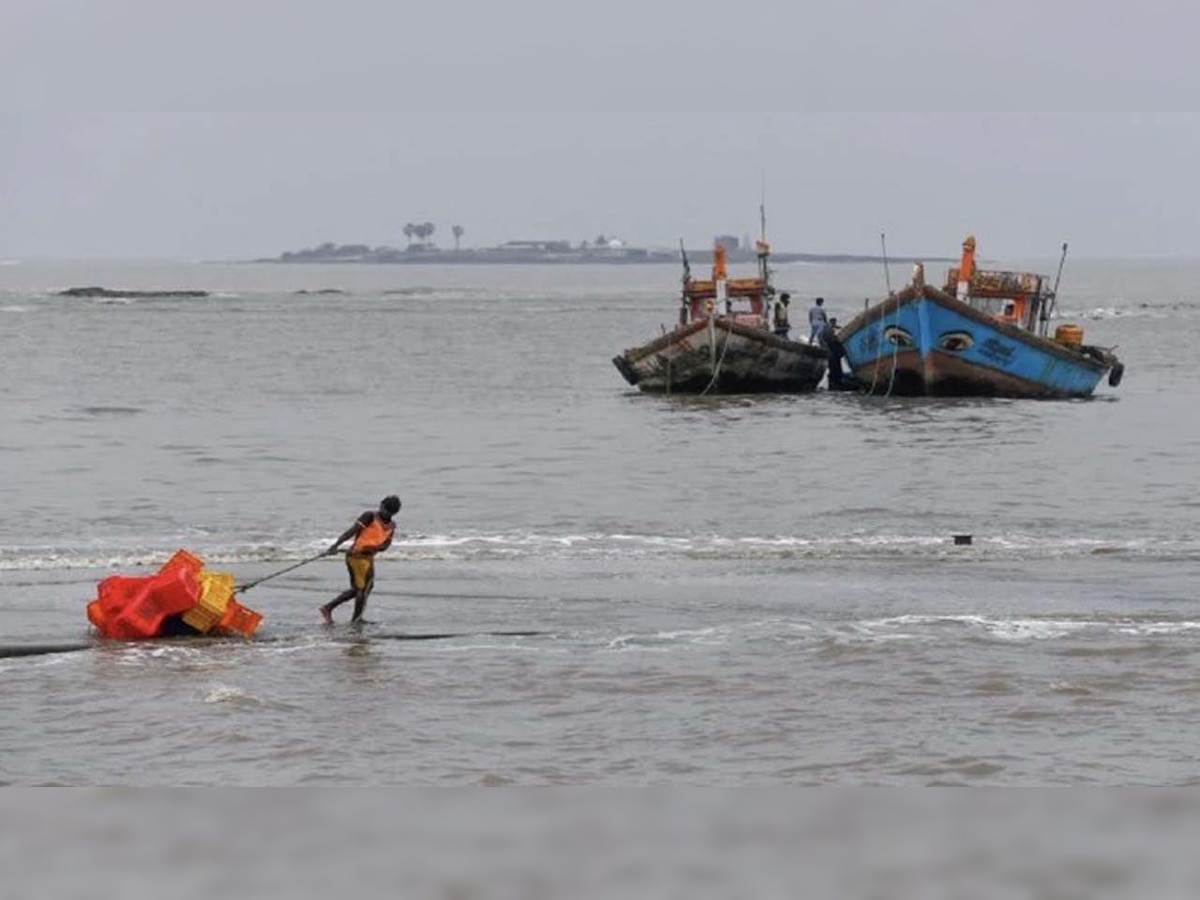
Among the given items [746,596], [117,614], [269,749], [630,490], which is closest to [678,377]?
[630,490]

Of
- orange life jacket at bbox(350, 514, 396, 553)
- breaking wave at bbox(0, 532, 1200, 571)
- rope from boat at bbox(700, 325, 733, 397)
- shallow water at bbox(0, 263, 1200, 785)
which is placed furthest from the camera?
rope from boat at bbox(700, 325, 733, 397)

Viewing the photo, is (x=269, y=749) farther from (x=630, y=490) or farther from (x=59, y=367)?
(x=59, y=367)

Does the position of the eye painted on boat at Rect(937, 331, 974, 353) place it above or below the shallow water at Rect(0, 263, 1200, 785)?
above

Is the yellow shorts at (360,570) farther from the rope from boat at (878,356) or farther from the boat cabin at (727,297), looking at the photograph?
the rope from boat at (878,356)

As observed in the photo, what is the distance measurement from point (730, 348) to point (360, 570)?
29.6 m

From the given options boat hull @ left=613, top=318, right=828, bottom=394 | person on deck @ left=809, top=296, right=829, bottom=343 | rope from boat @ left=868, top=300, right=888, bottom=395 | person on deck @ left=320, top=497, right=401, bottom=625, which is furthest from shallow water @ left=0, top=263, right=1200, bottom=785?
person on deck @ left=809, top=296, right=829, bottom=343

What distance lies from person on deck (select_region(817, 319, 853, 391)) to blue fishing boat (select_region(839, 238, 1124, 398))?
160 cm

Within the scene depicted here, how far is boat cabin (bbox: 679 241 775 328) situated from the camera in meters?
44.9

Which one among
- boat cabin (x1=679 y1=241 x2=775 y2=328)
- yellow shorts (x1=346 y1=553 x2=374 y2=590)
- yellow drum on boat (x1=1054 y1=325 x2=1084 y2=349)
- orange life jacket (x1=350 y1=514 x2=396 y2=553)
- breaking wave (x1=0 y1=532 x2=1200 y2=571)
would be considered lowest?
breaking wave (x1=0 y1=532 x2=1200 y2=571)

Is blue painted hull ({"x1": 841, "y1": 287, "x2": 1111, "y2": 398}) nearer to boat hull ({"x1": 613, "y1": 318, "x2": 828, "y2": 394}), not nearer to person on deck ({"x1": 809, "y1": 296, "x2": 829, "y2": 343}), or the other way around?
person on deck ({"x1": 809, "y1": 296, "x2": 829, "y2": 343})

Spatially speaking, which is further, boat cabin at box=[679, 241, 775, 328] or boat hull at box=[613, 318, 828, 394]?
boat cabin at box=[679, 241, 775, 328]

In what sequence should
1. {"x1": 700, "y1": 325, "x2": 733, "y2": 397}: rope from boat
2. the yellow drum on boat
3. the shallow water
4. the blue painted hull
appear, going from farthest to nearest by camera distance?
the yellow drum on boat, {"x1": 700, "y1": 325, "x2": 733, "y2": 397}: rope from boat, the blue painted hull, the shallow water

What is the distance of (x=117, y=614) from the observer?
14.9 meters

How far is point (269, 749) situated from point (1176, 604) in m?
9.12
